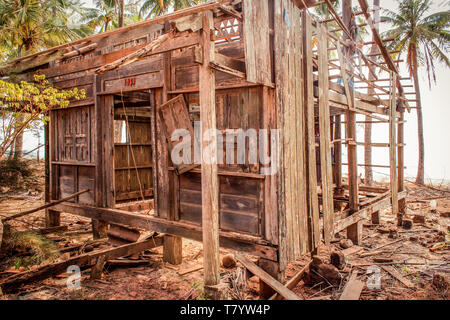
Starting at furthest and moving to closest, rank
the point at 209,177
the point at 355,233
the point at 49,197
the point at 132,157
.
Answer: the point at 132,157, the point at 49,197, the point at 355,233, the point at 209,177

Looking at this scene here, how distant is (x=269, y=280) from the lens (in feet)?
15.1

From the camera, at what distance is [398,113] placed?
34.3 ft

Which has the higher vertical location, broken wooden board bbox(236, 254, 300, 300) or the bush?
the bush

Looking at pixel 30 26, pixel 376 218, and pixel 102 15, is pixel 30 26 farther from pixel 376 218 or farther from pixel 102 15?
pixel 376 218

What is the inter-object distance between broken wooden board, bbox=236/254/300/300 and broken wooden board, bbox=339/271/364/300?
91 cm

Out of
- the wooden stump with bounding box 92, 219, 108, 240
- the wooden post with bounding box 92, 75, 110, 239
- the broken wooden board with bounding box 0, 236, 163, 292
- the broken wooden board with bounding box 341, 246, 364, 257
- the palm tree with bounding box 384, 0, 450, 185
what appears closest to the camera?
the broken wooden board with bounding box 0, 236, 163, 292

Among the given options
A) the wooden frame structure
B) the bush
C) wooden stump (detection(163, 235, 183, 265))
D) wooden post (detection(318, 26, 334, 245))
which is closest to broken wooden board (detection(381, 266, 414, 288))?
the wooden frame structure

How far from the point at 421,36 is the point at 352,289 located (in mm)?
18559

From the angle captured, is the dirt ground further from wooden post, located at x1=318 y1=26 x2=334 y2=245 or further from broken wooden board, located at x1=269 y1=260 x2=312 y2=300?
wooden post, located at x1=318 y1=26 x2=334 y2=245

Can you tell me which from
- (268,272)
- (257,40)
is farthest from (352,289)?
(257,40)

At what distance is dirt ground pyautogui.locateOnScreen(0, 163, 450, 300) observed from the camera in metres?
5.02

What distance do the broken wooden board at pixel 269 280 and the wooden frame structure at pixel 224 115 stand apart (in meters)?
0.20
